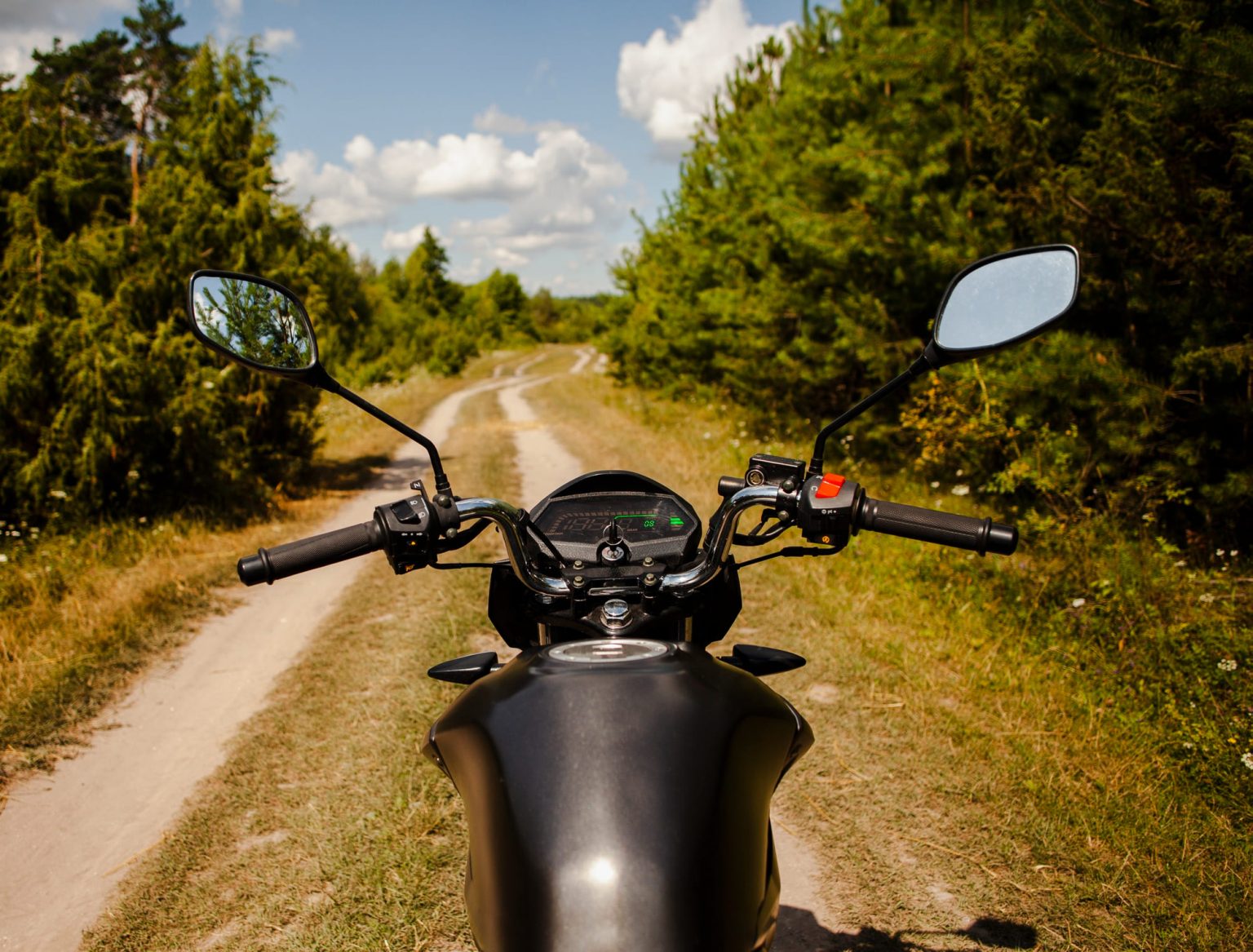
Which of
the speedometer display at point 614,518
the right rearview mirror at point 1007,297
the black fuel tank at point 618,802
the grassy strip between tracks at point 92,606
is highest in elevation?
the right rearview mirror at point 1007,297

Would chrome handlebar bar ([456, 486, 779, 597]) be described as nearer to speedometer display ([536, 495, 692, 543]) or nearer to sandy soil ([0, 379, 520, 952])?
speedometer display ([536, 495, 692, 543])

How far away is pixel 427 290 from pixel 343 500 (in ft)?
174

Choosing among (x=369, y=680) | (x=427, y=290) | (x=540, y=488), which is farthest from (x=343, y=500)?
(x=427, y=290)

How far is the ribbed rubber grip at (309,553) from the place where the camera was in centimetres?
180

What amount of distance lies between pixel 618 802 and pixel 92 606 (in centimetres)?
646

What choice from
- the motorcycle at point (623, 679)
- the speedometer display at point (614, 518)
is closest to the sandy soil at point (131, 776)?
the motorcycle at point (623, 679)

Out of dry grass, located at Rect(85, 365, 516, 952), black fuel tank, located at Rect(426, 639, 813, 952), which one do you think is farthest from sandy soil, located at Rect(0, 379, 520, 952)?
black fuel tank, located at Rect(426, 639, 813, 952)

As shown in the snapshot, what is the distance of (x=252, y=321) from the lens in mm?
2064

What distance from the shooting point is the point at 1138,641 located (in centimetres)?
481

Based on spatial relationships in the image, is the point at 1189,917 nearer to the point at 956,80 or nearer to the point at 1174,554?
the point at 1174,554

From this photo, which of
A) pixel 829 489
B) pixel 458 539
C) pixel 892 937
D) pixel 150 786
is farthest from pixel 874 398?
pixel 150 786

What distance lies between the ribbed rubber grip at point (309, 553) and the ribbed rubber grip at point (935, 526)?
1.10 metres

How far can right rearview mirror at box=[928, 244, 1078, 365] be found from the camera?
1.92 metres

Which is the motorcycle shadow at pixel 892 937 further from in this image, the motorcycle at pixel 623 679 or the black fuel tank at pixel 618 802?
the black fuel tank at pixel 618 802
